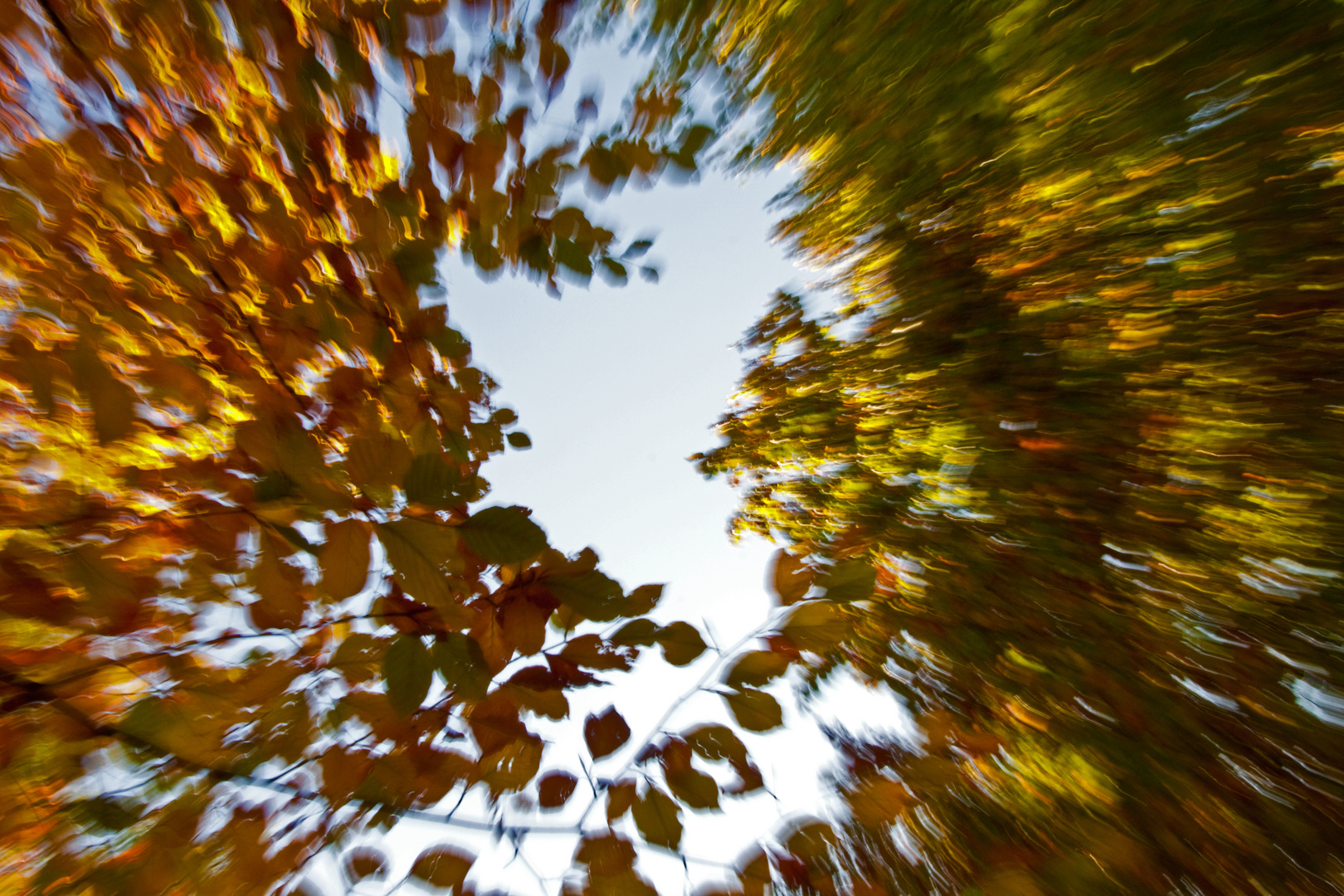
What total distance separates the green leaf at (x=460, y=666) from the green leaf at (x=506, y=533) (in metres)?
0.15

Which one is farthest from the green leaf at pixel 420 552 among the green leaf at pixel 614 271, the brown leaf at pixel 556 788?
the green leaf at pixel 614 271

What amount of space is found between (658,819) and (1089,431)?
1.84 metres

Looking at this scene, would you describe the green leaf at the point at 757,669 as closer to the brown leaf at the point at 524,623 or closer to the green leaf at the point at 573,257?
the brown leaf at the point at 524,623

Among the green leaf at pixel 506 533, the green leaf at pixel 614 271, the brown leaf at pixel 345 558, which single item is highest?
the green leaf at pixel 614 271

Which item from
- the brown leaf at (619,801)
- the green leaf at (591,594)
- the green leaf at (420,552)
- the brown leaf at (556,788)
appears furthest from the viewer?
the brown leaf at (556,788)

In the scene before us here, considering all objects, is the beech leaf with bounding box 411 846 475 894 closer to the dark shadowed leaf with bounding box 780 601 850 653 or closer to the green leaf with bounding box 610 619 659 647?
the green leaf with bounding box 610 619 659 647

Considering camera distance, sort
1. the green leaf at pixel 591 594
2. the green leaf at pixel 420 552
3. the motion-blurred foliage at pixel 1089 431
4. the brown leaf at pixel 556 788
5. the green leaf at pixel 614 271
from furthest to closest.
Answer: the motion-blurred foliage at pixel 1089 431
the green leaf at pixel 614 271
the brown leaf at pixel 556 788
the green leaf at pixel 591 594
the green leaf at pixel 420 552

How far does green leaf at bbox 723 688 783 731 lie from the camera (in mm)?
667

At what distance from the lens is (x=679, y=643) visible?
71 cm

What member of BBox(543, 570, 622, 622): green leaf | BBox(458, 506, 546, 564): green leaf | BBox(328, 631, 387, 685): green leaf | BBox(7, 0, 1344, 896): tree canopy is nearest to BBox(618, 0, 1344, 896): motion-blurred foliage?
BBox(7, 0, 1344, 896): tree canopy

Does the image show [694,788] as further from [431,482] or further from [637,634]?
[431,482]

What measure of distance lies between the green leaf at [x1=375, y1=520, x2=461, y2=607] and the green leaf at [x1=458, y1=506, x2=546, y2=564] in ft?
0.09

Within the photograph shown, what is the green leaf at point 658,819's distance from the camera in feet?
2.33

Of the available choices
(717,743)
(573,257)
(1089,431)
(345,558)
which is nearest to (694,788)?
(717,743)
